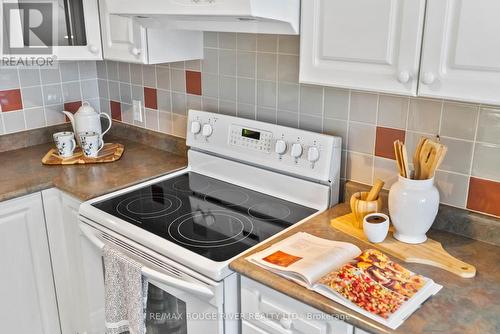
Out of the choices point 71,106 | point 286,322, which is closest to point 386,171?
point 286,322

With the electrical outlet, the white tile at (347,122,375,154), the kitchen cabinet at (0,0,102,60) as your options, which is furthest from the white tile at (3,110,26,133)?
the white tile at (347,122,375,154)

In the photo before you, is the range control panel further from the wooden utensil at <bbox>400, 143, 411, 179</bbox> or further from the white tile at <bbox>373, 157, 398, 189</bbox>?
the wooden utensil at <bbox>400, 143, 411, 179</bbox>

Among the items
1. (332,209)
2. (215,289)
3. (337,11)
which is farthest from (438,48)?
(215,289)

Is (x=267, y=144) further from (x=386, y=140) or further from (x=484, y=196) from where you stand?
(x=484, y=196)

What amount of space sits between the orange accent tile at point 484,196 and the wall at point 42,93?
1878 millimetres

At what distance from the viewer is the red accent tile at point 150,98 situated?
223cm

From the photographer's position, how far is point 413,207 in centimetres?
133

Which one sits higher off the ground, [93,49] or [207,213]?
[93,49]

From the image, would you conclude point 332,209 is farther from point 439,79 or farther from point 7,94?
point 7,94

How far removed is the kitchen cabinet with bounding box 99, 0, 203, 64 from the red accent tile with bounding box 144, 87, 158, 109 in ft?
0.99

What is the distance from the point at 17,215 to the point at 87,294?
15.7 inches

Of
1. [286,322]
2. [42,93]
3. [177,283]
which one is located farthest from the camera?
[42,93]

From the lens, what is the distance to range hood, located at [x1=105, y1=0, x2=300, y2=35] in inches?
49.7

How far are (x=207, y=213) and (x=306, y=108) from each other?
20.2 inches
